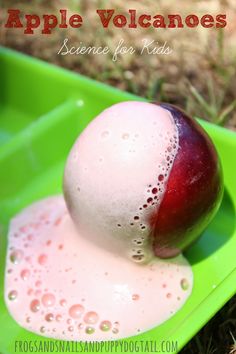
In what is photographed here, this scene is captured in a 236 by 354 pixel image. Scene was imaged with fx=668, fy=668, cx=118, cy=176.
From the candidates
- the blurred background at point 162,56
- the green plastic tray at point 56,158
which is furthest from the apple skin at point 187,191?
the blurred background at point 162,56

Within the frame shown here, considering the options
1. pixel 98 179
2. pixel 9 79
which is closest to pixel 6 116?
pixel 9 79

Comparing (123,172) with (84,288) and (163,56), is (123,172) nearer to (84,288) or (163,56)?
(84,288)

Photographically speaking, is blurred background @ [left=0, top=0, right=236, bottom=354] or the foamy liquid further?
blurred background @ [left=0, top=0, right=236, bottom=354]

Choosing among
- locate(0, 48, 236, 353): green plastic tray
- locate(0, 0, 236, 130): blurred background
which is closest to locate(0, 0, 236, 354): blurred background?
locate(0, 0, 236, 130): blurred background

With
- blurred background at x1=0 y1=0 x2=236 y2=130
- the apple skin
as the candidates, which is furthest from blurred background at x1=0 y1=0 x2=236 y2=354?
the apple skin

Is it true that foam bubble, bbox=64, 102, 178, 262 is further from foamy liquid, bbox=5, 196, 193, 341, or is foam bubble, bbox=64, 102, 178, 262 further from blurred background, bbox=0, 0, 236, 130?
blurred background, bbox=0, 0, 236, 130

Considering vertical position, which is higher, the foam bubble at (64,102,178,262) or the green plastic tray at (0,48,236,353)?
the foam bubble at (64,102,178,262)

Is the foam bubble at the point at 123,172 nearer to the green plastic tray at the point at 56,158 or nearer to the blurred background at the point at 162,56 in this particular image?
the green plastic tray at the point at 56,158
